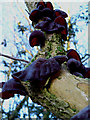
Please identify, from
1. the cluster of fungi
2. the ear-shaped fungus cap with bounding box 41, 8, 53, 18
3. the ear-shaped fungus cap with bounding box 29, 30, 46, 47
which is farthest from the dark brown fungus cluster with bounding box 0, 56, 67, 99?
the ear-shaped fungus cap with bounding box 41, 8, 53, 18

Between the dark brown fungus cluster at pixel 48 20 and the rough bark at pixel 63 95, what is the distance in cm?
41

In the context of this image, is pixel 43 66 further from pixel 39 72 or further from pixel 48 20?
pixel 48 20

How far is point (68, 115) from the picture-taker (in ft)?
1.86

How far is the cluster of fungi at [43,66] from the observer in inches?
25.0

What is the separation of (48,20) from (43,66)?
536mm

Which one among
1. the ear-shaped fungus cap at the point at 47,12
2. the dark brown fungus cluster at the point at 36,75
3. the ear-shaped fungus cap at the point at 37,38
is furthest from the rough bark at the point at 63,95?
the ear-shaped fungus cap at the point at 47,12

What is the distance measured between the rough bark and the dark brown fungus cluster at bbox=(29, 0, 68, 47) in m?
0.41

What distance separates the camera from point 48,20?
1062mm

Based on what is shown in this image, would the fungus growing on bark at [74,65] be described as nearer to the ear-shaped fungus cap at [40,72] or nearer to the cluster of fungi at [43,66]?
the cluster of fungi at [43,66]

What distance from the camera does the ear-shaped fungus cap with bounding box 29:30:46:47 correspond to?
1.00 metres

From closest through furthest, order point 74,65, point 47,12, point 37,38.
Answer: point 74,65, point 37,38, point 47,12

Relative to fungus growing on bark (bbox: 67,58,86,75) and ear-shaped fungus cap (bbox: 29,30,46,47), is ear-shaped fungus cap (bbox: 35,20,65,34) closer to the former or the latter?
ear-shaped fungus cap (bbox: 29,30,46,47)

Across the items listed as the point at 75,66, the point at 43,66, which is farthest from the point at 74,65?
the point at 43,66

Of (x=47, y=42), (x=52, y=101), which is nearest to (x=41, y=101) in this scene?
Result: (x=52, y=101)
